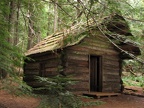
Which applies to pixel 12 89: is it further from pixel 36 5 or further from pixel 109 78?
pixel 109 78

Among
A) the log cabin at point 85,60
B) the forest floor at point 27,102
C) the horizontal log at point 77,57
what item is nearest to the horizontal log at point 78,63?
the log cabin at point 85,60

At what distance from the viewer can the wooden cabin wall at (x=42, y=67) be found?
1195cm

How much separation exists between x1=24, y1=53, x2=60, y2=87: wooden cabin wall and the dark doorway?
2.80 metres

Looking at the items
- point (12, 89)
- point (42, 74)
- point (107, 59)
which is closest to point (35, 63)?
point (42, 74)

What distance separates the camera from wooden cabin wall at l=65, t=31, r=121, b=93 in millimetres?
11758

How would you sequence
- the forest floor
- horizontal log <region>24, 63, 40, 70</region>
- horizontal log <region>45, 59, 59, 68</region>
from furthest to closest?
1. horizontal log <region>24, 63, 40, 70</region>
2. horizontal log <region>45, 59, 59, 68</region>
3. the forest floor

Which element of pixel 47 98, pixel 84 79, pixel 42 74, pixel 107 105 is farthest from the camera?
pixel 42 74

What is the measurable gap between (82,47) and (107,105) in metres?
3.44

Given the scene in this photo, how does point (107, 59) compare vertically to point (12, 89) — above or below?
above

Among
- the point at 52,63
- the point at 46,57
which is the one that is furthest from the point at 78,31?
the point at 46,57

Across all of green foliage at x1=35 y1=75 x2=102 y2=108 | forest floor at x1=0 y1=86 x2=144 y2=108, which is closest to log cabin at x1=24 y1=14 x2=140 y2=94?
forest floor at x1=0 y1=86 x2=144 y2=108

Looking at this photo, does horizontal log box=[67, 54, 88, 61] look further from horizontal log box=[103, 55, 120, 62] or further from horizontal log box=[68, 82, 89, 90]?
horizontal log box=[103, 55, 120, 62]

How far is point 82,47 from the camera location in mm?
12242

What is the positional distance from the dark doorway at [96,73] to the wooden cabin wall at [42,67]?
2.80 meters
